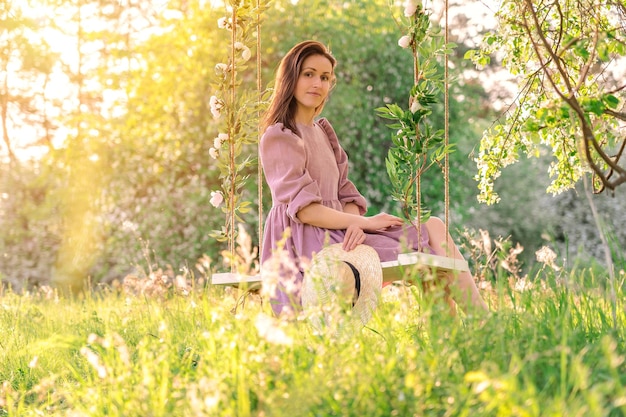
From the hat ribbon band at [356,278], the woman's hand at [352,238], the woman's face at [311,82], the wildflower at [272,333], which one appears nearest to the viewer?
the wildflower at [272,333]

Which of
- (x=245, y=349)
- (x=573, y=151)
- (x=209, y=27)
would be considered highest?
(x=209, y=27)

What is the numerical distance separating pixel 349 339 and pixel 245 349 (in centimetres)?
31

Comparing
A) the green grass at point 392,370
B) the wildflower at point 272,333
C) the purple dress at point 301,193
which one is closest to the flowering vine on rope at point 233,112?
the purple dress at point 301,193

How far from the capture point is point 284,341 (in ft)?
5.61

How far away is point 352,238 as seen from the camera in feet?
10.6

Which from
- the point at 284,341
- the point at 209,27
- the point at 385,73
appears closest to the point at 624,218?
the point at 385,73

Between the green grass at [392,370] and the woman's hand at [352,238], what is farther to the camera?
the woman's hand at [352,238]

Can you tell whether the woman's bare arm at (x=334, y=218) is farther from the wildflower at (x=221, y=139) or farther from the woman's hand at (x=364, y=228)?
the wildflower at (x=221, y=139)

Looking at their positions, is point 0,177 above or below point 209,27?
below

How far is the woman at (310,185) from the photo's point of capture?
334 centimetres

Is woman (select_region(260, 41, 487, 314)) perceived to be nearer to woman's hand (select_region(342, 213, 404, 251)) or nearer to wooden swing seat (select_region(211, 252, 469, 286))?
woman's hand (select_region(342, 213, 404, 251))

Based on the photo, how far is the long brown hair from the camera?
3.63 metres

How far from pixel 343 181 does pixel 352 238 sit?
680 millimetres

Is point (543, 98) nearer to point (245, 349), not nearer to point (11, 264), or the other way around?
point (245, 349)
